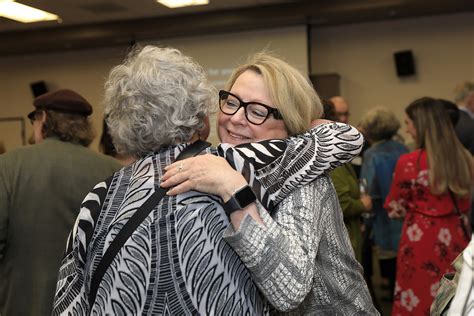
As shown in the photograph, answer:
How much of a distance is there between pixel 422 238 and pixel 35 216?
227 centimetres

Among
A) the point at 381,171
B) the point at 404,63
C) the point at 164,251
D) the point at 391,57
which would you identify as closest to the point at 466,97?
the point at 381,171

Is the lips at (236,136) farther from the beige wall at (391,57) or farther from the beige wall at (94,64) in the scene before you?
the beige wall at (391,57)

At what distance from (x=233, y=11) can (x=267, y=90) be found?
6029 mm

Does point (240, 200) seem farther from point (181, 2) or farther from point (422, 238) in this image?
point (181, 2)

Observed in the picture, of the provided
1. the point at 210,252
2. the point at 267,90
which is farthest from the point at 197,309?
the point at 267,90

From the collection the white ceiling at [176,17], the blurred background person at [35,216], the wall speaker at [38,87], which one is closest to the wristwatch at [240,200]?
the blurred background person at [35,216]

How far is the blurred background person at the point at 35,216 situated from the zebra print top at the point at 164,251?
135 cm

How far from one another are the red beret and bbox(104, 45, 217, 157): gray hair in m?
1.46

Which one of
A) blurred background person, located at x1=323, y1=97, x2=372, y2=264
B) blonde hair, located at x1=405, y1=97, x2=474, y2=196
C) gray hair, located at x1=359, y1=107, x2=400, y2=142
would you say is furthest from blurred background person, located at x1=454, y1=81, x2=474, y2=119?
blurred background person, located at x1=323, y1=97, x2=372, y2=264

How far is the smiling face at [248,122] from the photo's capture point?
1594mm

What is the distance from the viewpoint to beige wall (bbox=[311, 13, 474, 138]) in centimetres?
746

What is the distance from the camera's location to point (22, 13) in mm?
7312

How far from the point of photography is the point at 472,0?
22.2 ft

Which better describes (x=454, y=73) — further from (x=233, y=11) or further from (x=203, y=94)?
(x=203, y=94)
